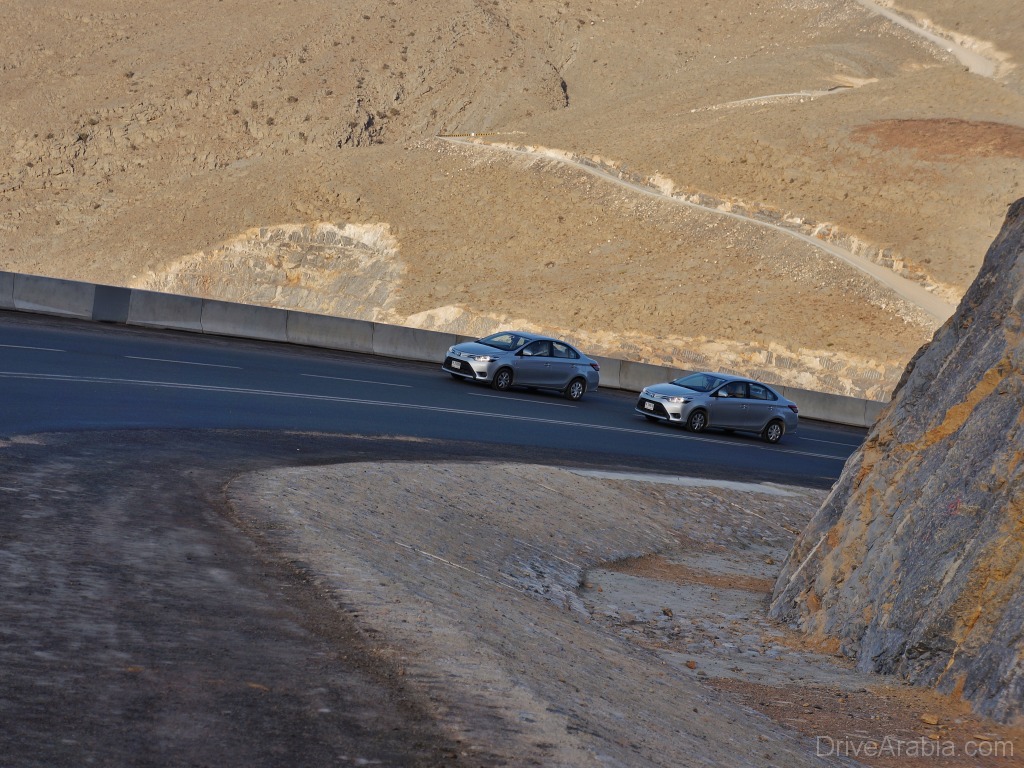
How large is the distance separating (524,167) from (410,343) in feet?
113

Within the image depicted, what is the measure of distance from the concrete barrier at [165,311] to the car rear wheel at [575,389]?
371 inches

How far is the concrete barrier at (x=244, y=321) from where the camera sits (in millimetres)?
29516

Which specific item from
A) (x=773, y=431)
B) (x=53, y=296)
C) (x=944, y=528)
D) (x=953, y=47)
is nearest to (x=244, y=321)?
(x=53, y=296)

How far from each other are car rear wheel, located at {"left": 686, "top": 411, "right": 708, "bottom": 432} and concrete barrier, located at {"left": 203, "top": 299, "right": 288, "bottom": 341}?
10967 millimetres

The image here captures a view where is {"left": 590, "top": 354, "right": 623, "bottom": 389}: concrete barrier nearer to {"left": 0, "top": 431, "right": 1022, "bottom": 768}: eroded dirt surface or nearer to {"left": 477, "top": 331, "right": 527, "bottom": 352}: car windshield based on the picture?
{"left": 477, "top": 331, "right": 527, "bottom": 352}: car windshield

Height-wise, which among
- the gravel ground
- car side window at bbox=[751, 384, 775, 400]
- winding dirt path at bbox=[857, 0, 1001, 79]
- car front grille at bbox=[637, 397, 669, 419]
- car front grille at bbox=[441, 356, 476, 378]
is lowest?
the gravel ground

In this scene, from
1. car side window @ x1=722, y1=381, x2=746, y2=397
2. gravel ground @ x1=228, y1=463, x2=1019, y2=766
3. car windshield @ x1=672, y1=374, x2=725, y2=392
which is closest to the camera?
gravel ground @ x1=228, y1=463, x2=1019, y2=766

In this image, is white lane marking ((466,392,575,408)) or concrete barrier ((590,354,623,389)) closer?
white lane marking ((466,392,575,408))

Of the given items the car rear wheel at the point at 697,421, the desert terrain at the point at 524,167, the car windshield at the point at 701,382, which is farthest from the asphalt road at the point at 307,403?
the desert terrain at the point at 524,167

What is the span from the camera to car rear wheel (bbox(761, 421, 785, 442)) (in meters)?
28.0

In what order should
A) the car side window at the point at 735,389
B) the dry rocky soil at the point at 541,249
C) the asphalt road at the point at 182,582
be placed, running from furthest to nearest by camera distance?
1. the car side window at the point at 735,389
2. the dry rocky soil at the point at 541,249
3. the asphalt road at the point at 182,582

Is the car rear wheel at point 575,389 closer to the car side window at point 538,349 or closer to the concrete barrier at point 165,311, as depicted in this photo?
the car side window at point 538,349

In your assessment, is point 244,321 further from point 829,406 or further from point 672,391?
point 829,406

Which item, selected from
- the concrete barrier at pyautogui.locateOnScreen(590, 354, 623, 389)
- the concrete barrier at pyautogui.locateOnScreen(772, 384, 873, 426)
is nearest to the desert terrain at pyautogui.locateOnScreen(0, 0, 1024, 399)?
the concrete barrier at pyautogui.locateOnScreen(772, 384, 873, 426)
